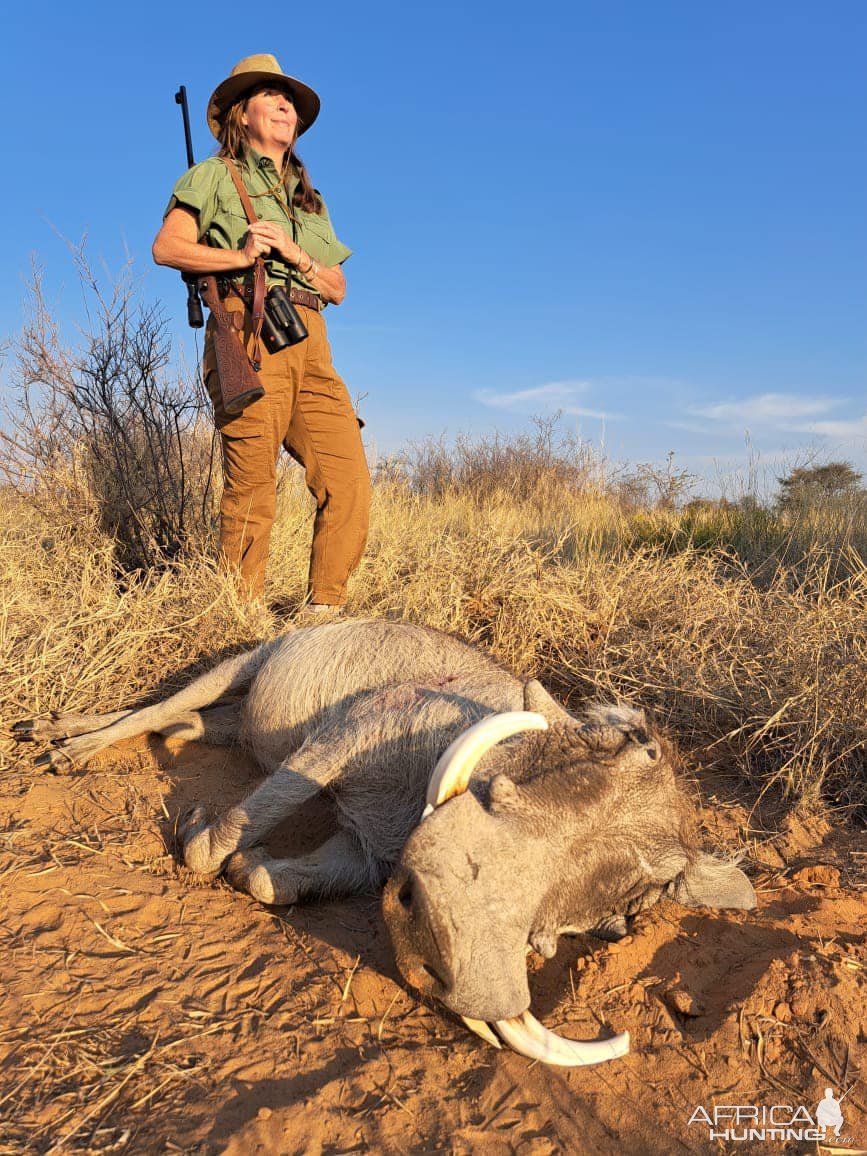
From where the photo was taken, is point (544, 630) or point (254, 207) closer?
point (254, 207)

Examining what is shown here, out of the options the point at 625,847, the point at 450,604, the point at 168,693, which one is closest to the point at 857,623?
the point at 450,604

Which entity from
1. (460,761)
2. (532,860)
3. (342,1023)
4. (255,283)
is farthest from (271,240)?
(342,1023)

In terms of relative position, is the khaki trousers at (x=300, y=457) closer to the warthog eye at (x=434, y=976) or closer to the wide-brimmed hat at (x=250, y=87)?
the wide-brimmed hat at (x=250, y=87)

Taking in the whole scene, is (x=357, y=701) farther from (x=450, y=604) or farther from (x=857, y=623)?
(x=857, y=623)

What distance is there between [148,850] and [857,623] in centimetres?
322

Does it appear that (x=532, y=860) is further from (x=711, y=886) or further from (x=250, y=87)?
(x=250, y=87)

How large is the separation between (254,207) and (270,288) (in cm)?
43

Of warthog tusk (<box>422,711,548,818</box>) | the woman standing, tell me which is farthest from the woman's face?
warthog tusk (<box>422,711,548,818</box>)

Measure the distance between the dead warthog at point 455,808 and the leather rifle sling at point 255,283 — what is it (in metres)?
1.46

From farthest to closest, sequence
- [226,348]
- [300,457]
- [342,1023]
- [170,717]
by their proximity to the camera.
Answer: [300,457] → [226,348] → [170,717] → [342,1023]

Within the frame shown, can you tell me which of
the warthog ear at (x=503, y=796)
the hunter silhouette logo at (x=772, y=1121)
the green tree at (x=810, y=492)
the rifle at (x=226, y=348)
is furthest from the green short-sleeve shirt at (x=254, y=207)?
the green tree at (x=810, y=492)

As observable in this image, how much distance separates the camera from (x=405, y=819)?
7.64ft

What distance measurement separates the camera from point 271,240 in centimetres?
374

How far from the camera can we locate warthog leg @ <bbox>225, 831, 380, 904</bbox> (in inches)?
87.1
